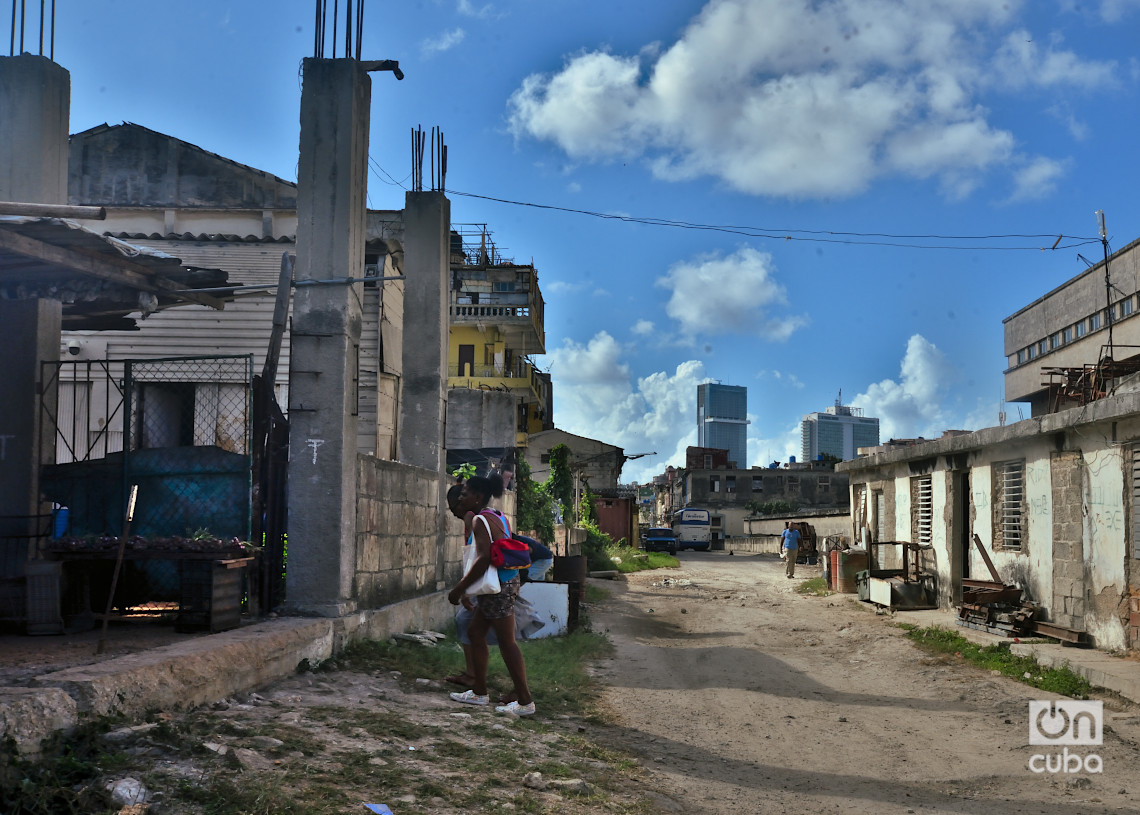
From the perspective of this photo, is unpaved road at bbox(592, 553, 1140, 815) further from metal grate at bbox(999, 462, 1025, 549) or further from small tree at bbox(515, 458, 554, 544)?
small tree at bbox(515, 458, 554, 544)

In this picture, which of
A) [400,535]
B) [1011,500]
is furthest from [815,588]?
[400,535]

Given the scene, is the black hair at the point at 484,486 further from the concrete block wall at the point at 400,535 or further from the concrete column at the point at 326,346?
the concrete block wall at the point at 400,535

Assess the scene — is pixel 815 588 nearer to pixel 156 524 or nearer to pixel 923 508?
pixel 923 508

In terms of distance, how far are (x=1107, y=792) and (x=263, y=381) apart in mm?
6946

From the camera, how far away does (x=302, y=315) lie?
834 cm

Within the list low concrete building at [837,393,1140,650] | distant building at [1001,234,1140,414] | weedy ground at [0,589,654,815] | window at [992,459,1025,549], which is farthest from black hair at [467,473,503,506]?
distant building at [1001,234,1140,414]

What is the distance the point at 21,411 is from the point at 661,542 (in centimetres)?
3891

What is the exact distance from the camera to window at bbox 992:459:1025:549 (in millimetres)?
13297

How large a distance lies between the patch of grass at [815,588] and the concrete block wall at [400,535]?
33.3 feet

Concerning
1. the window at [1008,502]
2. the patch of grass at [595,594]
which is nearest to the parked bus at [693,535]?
the patch of grass at [595,594]

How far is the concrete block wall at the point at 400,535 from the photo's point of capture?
904cm

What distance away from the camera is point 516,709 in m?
6.79

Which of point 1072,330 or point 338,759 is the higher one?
point 1072,330

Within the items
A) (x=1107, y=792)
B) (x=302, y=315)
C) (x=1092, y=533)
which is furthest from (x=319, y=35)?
(x=1092, y=533)
